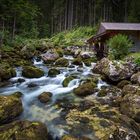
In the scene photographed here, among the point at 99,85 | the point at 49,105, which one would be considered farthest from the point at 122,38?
the point at 49,105

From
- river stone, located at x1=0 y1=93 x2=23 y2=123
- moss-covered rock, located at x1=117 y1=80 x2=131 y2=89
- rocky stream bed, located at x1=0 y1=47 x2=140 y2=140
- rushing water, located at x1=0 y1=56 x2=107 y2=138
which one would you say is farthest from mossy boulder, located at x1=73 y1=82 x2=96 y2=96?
river stone, located at x1=0 y1=93 x2=23 y2=123

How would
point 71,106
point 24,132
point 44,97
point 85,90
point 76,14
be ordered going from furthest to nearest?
point 76,14 → point 85,90 → point 44,97 → point 71,106 → point 24,132

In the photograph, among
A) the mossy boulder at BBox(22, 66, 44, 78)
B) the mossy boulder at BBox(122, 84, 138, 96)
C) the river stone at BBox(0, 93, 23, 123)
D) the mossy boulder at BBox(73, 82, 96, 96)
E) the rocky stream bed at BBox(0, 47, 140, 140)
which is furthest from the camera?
the mossy boulder at BBox(22, 66, 44, 78)

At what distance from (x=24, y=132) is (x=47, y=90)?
655 cm

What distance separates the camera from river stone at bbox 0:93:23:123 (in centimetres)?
1034

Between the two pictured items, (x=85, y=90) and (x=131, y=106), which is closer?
(x=131, y=106)

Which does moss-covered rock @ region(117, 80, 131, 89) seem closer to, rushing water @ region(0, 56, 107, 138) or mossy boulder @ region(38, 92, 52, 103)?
rushing water @ region(0, 56, 107, 138)

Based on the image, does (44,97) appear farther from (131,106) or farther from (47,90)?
(131,106)

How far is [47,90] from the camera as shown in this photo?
49.9 feet

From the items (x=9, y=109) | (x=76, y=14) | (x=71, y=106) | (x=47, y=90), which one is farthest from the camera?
(x=76, y=14)

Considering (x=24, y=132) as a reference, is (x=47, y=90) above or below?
above

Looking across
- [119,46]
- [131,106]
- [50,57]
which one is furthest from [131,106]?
[50,57]

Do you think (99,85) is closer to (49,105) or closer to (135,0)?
(49,105)

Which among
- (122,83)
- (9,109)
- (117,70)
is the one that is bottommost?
(9,109)
